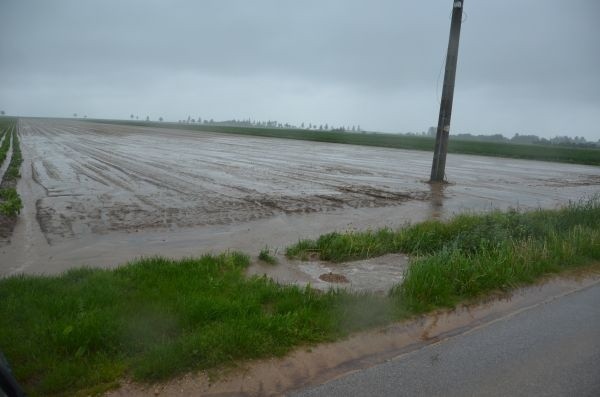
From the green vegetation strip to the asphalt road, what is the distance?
689 millimetres

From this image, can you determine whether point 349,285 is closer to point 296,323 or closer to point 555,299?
point 296,323

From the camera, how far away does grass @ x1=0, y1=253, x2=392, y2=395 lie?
11.4 ft

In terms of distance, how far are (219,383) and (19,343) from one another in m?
1.84

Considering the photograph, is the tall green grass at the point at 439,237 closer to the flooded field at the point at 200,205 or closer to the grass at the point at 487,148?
the flooded field at the point at 200,205

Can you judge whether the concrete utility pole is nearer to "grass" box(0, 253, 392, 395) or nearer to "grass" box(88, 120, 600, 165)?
"grass" box(0, 253, 392, 395)

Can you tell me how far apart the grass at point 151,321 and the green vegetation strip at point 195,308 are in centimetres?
1

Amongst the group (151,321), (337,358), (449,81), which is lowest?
(337,358)

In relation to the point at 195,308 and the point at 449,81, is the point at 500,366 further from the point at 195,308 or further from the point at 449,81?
the point at 449,81

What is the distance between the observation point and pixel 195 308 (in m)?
4.37

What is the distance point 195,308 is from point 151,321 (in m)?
0.45

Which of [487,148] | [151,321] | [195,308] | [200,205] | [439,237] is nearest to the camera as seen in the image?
[151,321]

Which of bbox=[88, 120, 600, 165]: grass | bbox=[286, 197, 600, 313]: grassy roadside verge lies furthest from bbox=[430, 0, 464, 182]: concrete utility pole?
bbox=[88, 120, 600, 165]: grass

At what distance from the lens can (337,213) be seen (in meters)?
10.7

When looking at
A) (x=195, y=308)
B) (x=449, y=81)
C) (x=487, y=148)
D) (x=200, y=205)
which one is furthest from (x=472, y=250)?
(x=487, y=148)
